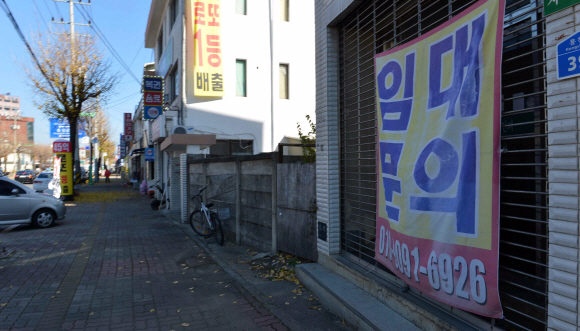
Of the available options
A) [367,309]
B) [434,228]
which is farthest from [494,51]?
[367,309]

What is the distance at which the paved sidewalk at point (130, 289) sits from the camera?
4762mm

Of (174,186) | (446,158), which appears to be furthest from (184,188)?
(446,158)

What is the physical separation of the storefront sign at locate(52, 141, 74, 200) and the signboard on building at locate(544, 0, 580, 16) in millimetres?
23227

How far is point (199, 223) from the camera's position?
34.2 feet

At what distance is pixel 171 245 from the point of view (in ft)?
31.2

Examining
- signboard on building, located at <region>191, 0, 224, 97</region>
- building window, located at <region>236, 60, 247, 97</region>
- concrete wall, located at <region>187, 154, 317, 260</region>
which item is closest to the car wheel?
concrete wall, located at <region>187, 154, 317, 260</region>

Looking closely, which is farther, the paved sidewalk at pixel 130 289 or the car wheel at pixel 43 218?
the car wheel at pixel 43 218

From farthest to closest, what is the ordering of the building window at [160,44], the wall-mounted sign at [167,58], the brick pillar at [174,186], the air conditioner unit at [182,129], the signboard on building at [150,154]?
the building window at [160,44] → the signboard on building at [150,154] → the wall-mounted sign at [167,58] → the brick pillar at [174,186] → the air conditioner unit at [182,129]

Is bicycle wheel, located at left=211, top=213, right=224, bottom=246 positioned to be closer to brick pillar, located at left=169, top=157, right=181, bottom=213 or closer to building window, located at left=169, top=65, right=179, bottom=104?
brick pillar, located at left=169, top=157, right=181, bottom=213

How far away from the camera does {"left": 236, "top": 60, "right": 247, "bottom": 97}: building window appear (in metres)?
16.0

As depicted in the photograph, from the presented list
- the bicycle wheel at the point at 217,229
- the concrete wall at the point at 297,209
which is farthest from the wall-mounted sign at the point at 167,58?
the concrete wall at the point at 297,209

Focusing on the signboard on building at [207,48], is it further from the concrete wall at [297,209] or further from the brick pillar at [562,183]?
the brick pillar at [562,183]

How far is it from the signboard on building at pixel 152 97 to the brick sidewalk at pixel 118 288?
329 inches

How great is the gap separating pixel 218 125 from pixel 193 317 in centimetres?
1153
